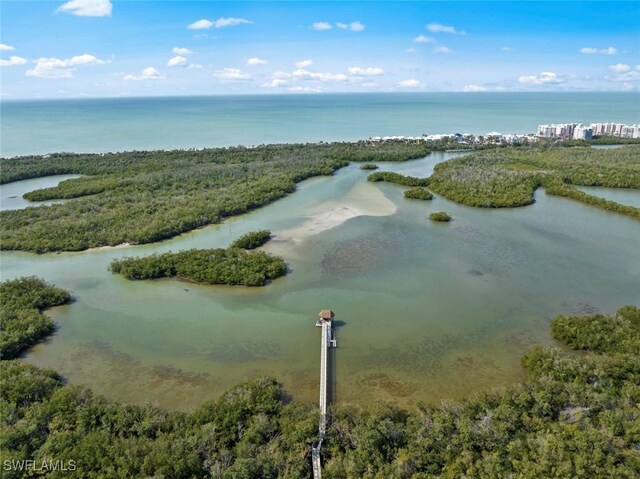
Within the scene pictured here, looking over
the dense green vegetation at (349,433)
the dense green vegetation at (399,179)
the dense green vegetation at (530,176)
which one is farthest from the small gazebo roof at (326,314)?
the dense green vegetation at (399,179)

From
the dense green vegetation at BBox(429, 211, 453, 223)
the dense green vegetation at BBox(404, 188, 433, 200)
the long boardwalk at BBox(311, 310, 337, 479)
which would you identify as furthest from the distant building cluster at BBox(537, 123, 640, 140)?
the long boardwalk at BBox(311, 310, 337, 479)

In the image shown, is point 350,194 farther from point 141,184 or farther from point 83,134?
point 83,134

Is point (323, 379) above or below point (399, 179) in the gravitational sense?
below

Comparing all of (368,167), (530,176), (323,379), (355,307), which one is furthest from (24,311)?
(530,176)

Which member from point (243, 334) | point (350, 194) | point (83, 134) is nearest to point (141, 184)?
point (350, 194)

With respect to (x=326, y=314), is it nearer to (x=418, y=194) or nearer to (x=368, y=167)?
(x=418, y=194)

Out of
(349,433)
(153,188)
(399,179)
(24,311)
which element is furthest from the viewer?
(399,179)
